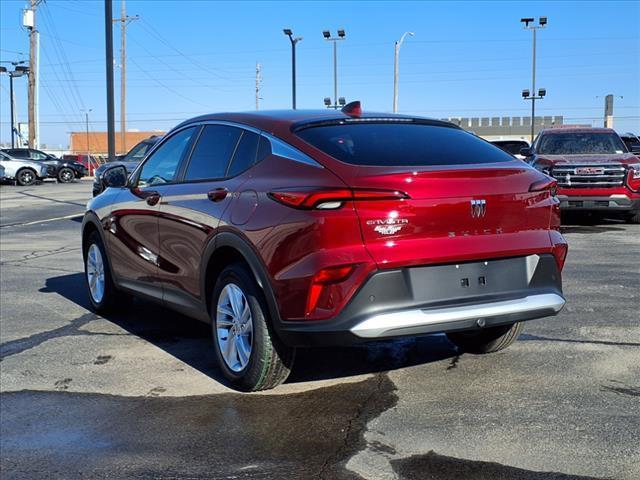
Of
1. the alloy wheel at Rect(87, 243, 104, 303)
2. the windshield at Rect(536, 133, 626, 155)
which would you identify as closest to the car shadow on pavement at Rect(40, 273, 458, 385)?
the alloy wheel at Rect(87, 243, 104, 303)

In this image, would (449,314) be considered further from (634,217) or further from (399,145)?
(634,217)

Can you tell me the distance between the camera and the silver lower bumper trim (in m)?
3.82

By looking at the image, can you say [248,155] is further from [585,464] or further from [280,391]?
[585,464]

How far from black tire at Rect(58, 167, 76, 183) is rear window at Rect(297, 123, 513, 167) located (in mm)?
35318

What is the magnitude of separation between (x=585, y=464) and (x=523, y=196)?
1.59 meters

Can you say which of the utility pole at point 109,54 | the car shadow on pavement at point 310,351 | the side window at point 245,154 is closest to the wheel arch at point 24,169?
the utility pole at point 109,54

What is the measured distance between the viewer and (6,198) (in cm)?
2434

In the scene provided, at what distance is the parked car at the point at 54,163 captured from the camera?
3622 centimetres

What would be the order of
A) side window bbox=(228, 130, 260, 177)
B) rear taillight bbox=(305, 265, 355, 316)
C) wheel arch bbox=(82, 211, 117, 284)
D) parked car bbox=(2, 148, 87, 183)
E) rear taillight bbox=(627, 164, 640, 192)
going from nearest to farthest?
rear taillight bbox=(305, 265, 355, 316)
side window bbox=(228, 130, 260, 177)
wheel arch bbox=(82, 211, 117, 284)
rear taillight bbox=(627, 164, 640, 192)
parked car bbox=(2, 148, 87, 183)

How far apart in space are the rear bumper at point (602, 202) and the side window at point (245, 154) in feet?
31.1

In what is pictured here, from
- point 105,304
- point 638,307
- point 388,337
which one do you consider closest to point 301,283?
point 388,337

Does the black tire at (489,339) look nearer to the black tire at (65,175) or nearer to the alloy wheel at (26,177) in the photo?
the alloy wheel at (26,177)

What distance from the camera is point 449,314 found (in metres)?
3.96

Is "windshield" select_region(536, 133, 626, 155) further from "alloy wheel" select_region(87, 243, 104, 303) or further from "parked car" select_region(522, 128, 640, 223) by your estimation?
"alloy wheel" select_region(87, 243, 104, 303)
